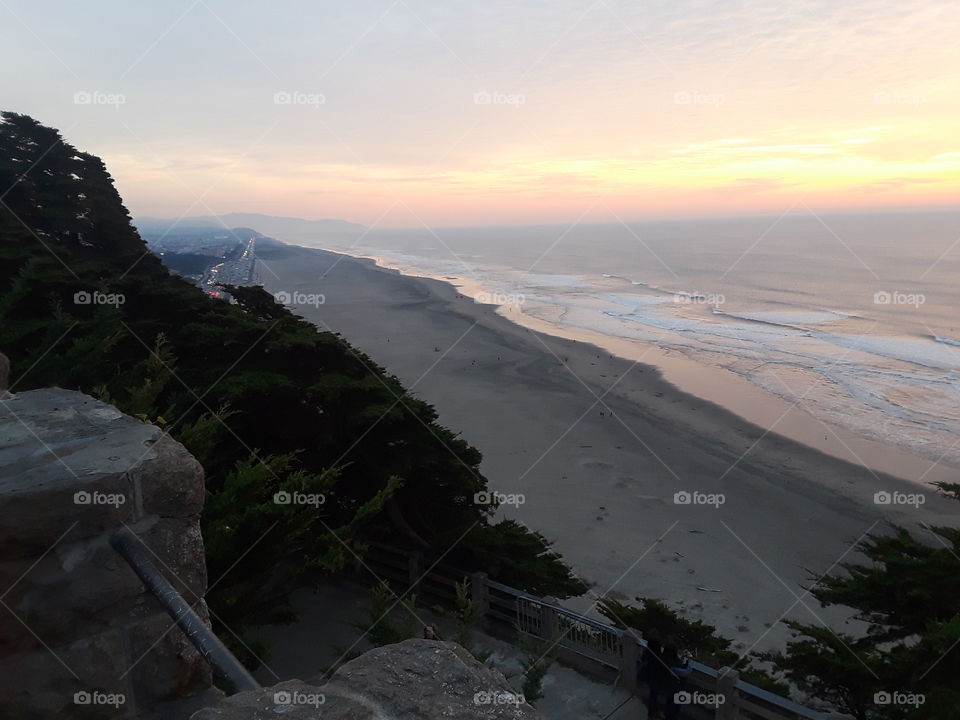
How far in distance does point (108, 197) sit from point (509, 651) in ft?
69.5

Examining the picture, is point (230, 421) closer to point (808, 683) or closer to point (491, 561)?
point (491, 561)

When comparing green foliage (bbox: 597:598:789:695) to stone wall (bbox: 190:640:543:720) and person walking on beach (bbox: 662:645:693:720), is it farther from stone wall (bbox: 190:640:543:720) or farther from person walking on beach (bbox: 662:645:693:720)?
stone wall (bbox: 190:640:543:720)

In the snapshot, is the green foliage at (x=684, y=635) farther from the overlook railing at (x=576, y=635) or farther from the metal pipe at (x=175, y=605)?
the metal pipe at (x=175, y=605)

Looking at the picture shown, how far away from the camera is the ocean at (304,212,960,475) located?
2494 cm

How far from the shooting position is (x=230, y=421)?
896 cm

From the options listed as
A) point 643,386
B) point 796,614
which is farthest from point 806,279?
point 796,614

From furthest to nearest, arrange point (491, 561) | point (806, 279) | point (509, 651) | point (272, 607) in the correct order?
point (806, 279)
point (491, 561)
point (509, 651)
point (272, 607)
